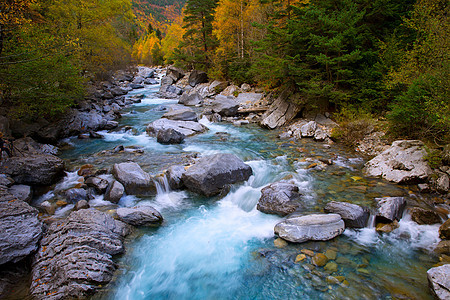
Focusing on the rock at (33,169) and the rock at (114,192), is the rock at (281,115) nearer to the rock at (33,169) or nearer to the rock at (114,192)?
the rock at (114,192)

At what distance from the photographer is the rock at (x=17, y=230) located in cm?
424

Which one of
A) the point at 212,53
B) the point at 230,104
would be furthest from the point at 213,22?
the point at 230,104

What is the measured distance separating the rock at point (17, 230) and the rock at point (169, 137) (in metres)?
7.16

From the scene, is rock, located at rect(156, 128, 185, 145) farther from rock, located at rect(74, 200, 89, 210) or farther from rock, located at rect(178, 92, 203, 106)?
rock, located at rect(178, 92, 203, 106)

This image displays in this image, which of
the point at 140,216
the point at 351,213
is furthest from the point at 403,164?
the point at 140,216

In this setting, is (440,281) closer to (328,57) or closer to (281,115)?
(328,57)

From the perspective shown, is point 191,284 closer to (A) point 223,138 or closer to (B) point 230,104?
(A) point 223,138

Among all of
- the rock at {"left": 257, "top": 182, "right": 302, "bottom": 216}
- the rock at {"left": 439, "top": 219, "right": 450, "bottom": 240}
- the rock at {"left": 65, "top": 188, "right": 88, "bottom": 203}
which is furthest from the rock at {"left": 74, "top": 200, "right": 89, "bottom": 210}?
the rock at {"left": 439, "top": 219, "right": 450, "bottom": 240}

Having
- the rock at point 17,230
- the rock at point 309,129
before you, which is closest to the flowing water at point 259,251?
the rock at point 17,230

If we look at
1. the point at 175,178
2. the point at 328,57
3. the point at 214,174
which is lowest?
the point at 175,178

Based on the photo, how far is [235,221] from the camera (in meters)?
6.32

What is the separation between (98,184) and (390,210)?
8405 mm

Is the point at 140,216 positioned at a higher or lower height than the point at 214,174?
lower

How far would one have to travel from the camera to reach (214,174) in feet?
24.6
